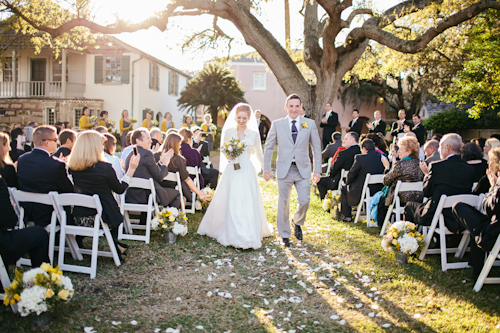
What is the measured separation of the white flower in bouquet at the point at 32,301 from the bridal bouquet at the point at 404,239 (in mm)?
3882

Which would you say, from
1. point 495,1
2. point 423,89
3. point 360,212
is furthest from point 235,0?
point 423,89

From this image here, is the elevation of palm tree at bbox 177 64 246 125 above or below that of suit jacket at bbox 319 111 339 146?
above

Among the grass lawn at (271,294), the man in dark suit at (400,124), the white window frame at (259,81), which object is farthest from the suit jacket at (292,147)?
the white window frame at (259,81)

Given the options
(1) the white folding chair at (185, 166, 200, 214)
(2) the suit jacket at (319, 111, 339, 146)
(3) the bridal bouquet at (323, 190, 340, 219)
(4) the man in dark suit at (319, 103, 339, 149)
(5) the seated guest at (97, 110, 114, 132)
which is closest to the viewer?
(3) the bridal bouquet at (323, 190, 340, 219)

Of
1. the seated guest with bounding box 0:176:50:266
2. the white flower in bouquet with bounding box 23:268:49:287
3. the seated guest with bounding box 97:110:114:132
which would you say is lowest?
the white flower in bouquet with bounding box 23:268:49:287

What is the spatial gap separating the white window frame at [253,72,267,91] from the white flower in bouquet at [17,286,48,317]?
30.8m

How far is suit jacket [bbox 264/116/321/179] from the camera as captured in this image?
5.67 metres

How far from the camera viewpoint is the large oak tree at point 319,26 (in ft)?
33.8

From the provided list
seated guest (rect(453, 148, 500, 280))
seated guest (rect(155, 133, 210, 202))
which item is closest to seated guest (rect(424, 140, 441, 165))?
seated guest (rect(453, 148, 500, 280))

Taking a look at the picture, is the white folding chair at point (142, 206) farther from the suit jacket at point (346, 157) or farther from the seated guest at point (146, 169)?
the suit jacket at point (346, 157)

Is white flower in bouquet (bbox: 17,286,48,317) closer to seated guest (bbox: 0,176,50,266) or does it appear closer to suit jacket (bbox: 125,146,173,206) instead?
seated guest (bbox: 0,176,50,266)

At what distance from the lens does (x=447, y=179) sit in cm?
478

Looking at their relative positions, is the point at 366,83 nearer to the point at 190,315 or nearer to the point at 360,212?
the point at 360,212

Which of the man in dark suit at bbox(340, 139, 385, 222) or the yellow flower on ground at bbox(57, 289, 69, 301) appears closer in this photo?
the yellow flower on ground at bbox(57, 289, 69, 301)
